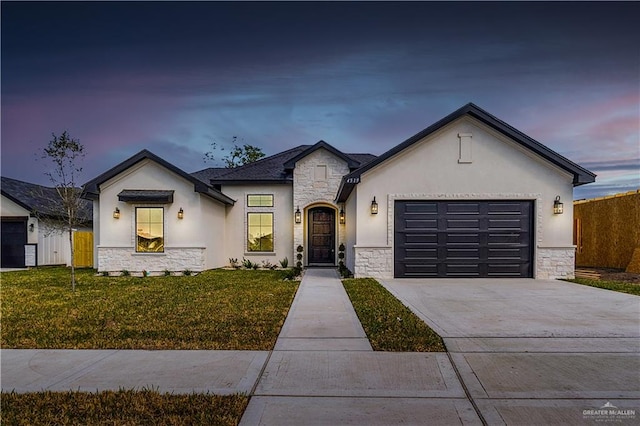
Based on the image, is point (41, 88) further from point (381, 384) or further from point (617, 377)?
point (617, 377)

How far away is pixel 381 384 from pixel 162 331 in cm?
337

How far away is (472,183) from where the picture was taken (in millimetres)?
11484

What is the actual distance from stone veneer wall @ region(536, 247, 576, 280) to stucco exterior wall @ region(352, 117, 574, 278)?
26 mm

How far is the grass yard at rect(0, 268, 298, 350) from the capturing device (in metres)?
4.81

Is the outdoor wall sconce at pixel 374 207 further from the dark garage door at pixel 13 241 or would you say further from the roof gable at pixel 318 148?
the dark garage door at pixel 13 241

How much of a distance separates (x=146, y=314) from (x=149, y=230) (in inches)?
304

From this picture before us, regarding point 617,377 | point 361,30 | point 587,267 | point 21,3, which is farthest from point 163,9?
point 587,267

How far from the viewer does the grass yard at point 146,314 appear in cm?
481

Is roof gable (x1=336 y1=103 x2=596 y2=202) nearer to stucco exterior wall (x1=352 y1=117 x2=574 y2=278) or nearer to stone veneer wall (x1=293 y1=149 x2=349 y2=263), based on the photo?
stucco exterior wall (x1=352 y1=117 x2=574 y2=278)

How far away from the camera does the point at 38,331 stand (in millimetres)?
5344

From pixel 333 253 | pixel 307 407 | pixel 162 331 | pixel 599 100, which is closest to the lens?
pixel 307 407


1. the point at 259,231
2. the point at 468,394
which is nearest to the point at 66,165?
the point at 259,231

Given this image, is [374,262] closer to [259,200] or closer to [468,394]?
[259,200]

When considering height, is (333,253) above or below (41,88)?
below
